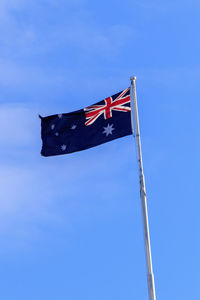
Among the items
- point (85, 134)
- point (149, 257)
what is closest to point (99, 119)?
point (85, 134)

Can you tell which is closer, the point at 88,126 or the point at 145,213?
the point at 145,213

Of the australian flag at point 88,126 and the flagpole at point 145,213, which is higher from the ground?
the australian flag at point 88,126

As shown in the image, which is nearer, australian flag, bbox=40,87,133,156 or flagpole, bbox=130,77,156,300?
flagpole, bbox=130,77,156,300

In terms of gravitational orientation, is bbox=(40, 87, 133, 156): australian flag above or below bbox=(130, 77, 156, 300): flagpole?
above

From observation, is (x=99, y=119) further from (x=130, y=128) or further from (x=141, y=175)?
(x=141, y=175)

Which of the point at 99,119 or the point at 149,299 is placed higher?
the point at 99,119

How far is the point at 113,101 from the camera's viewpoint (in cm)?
3331

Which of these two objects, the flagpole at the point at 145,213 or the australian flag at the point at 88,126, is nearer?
the flagpole at the point at 145,213

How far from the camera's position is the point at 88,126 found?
33281mm

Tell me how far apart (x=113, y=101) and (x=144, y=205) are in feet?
18.0

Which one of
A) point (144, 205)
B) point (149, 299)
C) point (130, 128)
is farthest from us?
point (130, 128)

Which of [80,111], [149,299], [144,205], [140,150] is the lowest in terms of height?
[149,299]

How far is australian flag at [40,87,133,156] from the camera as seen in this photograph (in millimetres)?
32469

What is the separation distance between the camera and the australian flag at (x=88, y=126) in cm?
3247
